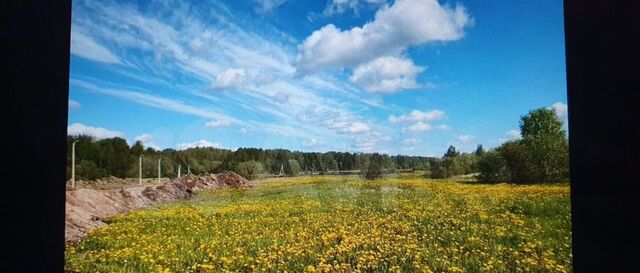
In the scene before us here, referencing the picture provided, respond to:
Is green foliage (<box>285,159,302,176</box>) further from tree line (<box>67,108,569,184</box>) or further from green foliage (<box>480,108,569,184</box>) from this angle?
green foliage (<box>480,108,569,184</box>)

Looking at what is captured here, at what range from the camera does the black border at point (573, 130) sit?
1.52 m

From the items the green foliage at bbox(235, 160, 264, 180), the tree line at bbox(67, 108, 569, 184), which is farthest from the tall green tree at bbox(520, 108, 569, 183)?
the green foliage at bbox(235, 160, 264, 180)

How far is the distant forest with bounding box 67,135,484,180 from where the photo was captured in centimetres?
233

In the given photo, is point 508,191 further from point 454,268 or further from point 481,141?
point 454,268

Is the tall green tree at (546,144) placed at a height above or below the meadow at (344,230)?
above

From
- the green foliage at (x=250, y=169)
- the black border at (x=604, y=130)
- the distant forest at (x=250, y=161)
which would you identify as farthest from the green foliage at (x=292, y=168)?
the black border at (x=604, y=130)

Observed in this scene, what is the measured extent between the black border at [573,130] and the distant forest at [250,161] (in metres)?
0.64

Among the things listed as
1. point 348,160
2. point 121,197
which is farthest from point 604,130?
point 121,197

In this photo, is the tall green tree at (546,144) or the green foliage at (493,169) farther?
the green foliage at (493,169)

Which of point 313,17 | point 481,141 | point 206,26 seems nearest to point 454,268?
point 481,141

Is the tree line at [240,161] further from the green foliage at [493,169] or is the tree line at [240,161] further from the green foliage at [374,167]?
the green foliage at [493,169]

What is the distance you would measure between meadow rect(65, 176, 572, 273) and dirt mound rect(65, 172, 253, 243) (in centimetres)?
4

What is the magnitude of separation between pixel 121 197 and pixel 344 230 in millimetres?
1133

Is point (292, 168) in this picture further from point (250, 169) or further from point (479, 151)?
point (479, 151)
